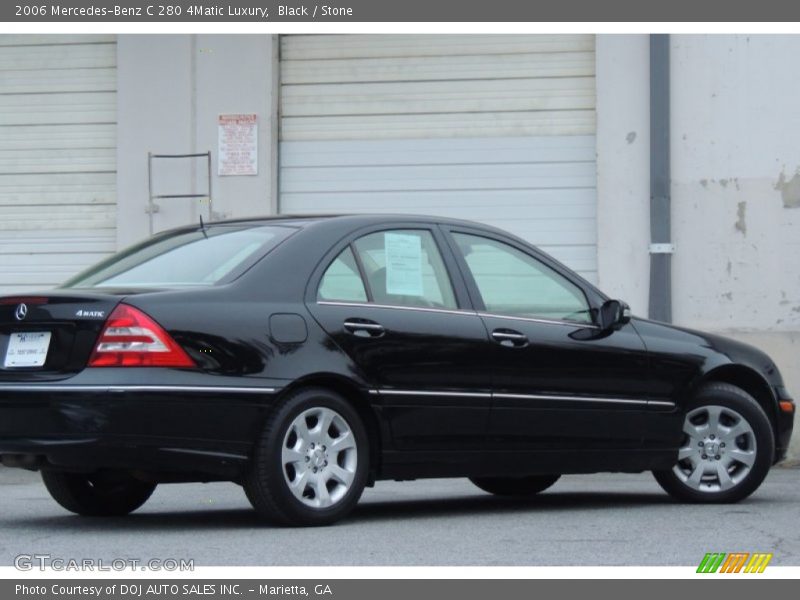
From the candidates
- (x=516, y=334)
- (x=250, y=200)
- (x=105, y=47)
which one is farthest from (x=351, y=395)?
(x=105, y=47)

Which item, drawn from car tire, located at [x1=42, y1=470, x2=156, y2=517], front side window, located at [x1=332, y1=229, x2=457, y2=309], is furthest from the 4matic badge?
front side window, located at [x1=332, y1=229, x2=457, y2=309]

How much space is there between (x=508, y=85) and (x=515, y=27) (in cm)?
53

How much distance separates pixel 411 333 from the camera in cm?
774

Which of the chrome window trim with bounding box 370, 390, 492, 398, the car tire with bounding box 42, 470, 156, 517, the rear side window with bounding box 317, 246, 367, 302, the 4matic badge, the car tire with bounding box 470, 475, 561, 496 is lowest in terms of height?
the car tire with bounding box 470, 475, 561, 496

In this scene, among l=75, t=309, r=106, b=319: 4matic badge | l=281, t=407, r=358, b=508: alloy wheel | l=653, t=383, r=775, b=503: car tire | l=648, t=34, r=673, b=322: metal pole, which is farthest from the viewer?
l=648, t=34, r=673, b=322: metal pole

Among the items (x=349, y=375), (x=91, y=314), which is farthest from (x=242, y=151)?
(x=91, y=314)

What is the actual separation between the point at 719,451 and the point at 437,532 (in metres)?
2.40

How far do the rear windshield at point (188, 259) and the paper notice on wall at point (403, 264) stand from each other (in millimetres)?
519

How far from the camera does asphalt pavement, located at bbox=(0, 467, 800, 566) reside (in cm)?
637

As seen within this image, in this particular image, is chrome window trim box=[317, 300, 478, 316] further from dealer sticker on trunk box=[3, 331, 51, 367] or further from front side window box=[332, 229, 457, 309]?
dealer sticker on trunk box=[3, 331, 51, 367]

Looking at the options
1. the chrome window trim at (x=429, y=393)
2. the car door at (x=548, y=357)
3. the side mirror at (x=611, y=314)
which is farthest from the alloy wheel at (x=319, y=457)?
the side mirror at (x=611, y=314)

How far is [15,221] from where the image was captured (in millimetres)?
15742

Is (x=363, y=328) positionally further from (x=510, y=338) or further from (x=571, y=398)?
(x=571, y=398)

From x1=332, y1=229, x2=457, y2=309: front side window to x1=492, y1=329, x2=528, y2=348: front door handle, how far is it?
0.26m
